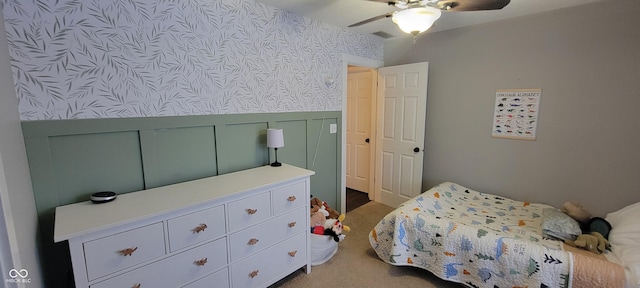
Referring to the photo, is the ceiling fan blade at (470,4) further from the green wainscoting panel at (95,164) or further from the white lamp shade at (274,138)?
the green wainscoting panel at (95,164)

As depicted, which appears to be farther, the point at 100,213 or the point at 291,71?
the point at 291,71

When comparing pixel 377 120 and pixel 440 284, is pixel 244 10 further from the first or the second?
pixel 440 284

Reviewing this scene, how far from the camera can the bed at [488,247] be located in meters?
1.59

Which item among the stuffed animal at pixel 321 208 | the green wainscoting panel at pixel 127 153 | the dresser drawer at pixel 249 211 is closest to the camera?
the green wainscoting panel at pixel 127 153

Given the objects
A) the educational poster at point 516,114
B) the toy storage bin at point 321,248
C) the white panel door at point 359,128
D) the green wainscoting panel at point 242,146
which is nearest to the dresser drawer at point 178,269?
the green wainscoting panel at point 242,146

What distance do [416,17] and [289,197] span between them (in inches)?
59.9

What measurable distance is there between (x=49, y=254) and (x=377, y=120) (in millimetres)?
3358

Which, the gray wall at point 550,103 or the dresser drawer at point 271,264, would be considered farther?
the gray wall at point 550,103

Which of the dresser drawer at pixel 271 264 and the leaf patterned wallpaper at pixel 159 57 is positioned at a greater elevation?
the leaf patterned wallpaper at pixel 159 57

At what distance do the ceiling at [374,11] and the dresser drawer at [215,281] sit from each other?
216 centimetres

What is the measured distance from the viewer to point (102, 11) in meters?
1.56

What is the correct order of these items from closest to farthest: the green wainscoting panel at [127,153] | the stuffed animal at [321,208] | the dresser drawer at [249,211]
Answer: the green wainscoting panel at [127,153] < the dresser drawer at [249,211] < the stuffed animal at [321,208]

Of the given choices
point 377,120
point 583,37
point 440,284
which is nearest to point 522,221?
point 440,284

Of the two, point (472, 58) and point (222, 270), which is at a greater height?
point (472, 58)
